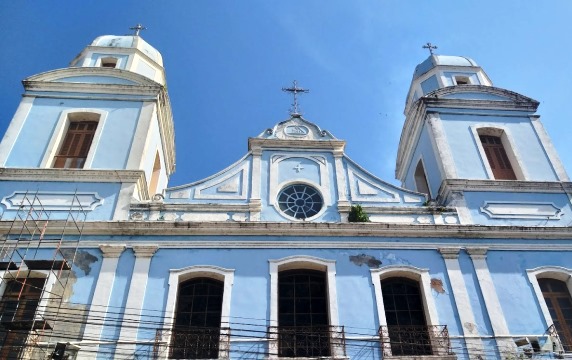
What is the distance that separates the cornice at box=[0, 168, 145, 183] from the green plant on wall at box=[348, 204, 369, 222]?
5.24 meters

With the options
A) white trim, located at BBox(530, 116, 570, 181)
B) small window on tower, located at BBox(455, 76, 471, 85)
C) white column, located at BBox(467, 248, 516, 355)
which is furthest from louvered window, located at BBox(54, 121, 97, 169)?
white trim, located at BBox(530, 116, 570, 181)

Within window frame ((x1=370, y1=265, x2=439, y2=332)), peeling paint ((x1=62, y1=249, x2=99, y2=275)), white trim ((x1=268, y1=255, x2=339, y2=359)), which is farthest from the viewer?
peeling paint ((x1=62, y1=249, x2=99, y2=275))

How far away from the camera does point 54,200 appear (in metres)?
13.4

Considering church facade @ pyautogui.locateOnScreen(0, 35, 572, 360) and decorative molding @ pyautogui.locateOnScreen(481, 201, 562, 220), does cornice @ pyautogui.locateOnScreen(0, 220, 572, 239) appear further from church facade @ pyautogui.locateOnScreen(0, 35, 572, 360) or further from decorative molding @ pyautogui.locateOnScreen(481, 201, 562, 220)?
decorative molding @ pyautogui.locateOnScreen(481, 201, 562, 220)

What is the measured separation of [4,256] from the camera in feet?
39.4

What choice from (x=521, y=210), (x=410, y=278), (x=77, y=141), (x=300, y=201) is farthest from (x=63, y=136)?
(x=521, y=210)

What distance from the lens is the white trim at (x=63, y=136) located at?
14320 millimetres

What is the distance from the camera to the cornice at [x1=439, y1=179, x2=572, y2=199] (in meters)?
14.5

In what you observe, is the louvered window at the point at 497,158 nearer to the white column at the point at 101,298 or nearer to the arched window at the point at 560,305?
the arched window at the point at 560,305

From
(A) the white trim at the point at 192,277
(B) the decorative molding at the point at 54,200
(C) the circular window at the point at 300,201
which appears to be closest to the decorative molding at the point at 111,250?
(A) the white trim at the point at 192,277

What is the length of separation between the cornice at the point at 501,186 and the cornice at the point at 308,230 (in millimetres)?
1527

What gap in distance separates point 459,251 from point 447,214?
1.23 m

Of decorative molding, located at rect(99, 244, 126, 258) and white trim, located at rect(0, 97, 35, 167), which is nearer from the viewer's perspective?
decorative molding, located at rect(99, 244, 126, 258)

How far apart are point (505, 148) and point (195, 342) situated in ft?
34.2
